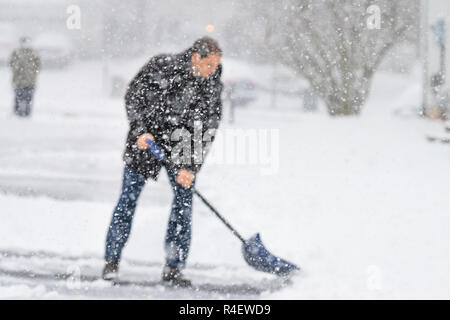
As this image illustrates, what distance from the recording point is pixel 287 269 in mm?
4414

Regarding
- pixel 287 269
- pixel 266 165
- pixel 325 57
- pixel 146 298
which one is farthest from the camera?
pixel 325 57

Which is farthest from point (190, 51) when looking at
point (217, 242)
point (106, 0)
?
point (106, 0)

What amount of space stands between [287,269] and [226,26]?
17.8 m

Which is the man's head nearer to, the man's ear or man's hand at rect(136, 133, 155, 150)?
the man's ear

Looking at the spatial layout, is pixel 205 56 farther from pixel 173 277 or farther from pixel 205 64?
pixel 173 277

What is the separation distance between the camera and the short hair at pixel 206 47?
3.92 metres

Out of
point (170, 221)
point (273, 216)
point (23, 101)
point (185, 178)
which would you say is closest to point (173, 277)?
point (170, 221)

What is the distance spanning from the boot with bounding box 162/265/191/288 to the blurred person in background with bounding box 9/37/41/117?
1081 cm

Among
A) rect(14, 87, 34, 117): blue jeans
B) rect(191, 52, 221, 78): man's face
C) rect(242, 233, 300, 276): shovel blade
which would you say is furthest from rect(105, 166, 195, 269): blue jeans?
rect(14, 87, 34, 117): blue jeans

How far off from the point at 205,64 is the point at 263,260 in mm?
1403

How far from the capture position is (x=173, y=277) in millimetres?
4285

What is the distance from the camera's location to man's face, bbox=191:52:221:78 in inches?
156

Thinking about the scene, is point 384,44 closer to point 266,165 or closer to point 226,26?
point 266,165

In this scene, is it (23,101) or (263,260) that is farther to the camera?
(23,101)
